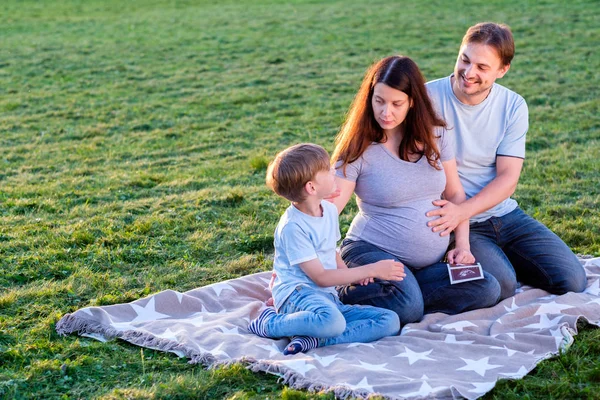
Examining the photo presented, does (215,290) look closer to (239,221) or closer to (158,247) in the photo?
(158,247)

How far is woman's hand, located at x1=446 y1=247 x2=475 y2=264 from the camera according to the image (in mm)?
4879

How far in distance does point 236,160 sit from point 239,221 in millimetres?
2319

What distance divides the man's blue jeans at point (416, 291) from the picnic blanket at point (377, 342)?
8cm

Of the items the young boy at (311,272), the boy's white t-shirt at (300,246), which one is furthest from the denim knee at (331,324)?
the boy's white t-shirt at (300,246)

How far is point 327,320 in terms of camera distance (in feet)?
14.0

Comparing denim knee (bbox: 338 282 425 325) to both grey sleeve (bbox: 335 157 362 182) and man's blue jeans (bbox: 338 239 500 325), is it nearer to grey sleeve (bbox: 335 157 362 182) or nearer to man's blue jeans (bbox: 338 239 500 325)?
man's blue jeans (bbox: 338 239 500 325)

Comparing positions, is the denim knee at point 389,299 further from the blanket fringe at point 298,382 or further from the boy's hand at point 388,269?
the blanket fringe at point 298,382

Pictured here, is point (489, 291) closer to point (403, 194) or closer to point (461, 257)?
point (461, 257)

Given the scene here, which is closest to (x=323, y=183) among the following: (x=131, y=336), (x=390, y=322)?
(x=390, y=322)

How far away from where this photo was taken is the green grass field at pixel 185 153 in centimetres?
418

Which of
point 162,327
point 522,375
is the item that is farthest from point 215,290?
point 522,375

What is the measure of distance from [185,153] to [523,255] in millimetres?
5299

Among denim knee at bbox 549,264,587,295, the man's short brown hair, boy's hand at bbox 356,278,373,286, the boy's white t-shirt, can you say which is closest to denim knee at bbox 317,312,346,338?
the boy's white t-shirt

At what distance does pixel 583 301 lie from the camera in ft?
15.9
